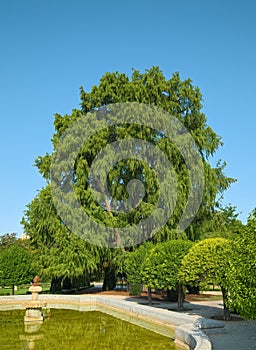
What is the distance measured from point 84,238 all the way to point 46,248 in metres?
3.80

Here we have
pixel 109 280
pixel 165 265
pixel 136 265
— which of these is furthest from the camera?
pixel 109 280

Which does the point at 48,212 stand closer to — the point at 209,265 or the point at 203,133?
the point at 203,133

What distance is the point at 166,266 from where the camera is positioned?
20.1 meters

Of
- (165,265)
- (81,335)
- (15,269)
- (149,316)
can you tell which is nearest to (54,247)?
(15,269)

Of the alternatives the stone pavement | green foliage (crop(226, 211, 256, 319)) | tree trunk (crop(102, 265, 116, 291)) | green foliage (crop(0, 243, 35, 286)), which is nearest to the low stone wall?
the stone pavement

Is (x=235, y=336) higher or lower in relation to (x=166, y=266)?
lower

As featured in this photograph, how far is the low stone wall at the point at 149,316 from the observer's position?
12.4 meters

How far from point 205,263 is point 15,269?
18.4m

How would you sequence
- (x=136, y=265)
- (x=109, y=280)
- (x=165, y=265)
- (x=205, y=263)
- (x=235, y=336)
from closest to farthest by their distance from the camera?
(x=235, y=336), (x=205, y=263), (x=165, y=265), (x=136, y=265), (x=109, y=280)

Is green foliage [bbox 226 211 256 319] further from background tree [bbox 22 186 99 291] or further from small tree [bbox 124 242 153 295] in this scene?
background tree [bbox 22 186 99 291]

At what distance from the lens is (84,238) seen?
28141 mm

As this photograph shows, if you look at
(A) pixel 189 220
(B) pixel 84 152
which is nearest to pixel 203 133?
(A) pixel 189 220

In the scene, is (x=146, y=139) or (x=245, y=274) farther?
(x=146, y=139)

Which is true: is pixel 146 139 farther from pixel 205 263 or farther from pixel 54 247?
pixel 205 263
